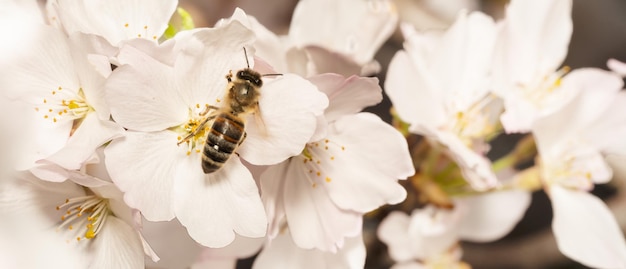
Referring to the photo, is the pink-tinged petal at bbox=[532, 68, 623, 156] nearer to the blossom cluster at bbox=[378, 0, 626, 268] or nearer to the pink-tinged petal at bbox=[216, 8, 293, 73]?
the blossom cluster at bbox=[378, 0, 626, 268]

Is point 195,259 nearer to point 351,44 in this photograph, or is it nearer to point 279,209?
point 279,209

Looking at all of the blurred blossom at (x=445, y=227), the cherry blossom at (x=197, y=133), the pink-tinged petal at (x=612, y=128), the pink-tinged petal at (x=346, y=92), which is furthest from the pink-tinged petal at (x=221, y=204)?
the pink-tinged petal at (x=612, y=128)

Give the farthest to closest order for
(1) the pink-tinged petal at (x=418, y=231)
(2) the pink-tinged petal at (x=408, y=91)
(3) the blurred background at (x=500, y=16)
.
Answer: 1. (3) the blurred background at (x=500, y=16)
2. (1) the pink-tinged petal at (x=418, y=231)
3. (2) the pink-tinged petal at (x=408, y=91)

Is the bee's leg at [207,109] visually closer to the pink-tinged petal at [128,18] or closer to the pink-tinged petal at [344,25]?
the pink-tinged petal at [128,18]

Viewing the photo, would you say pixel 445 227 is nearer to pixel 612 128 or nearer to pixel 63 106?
pixel 612 128

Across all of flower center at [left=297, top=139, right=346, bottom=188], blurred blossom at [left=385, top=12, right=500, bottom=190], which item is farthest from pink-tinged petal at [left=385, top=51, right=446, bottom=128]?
flower center at [left=297, top=139, right=346, bottom=188]

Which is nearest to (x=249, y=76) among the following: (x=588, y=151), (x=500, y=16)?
(x=588, y=151)

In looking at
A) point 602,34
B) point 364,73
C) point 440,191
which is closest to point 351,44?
point 364,73
